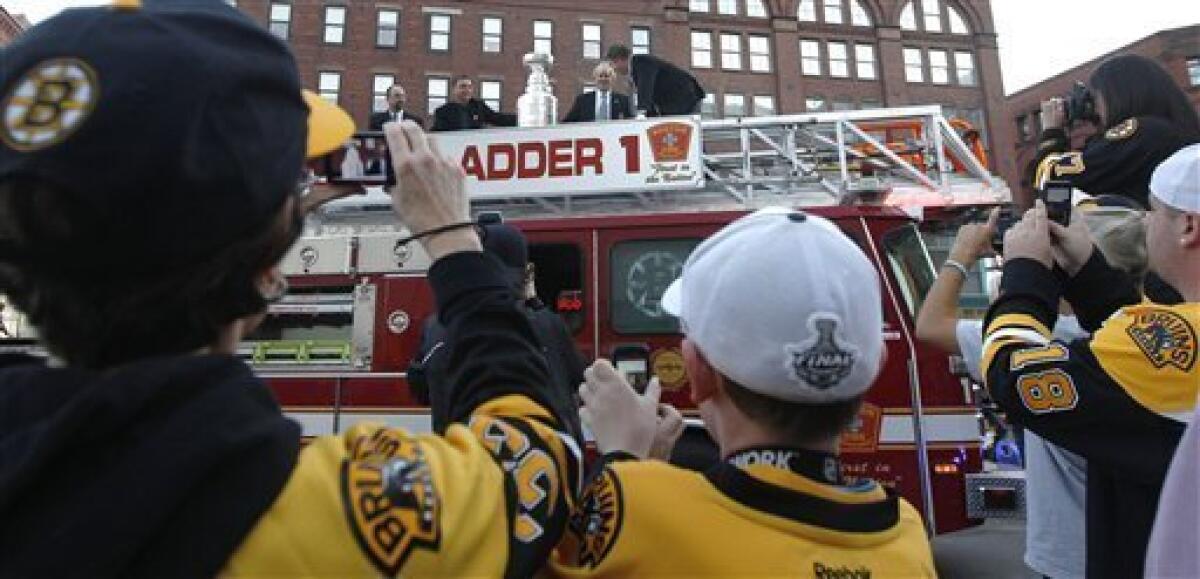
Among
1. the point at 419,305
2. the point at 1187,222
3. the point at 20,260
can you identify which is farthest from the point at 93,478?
the point at 419,305

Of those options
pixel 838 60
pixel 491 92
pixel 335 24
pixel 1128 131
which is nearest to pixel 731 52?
pixel 838 60

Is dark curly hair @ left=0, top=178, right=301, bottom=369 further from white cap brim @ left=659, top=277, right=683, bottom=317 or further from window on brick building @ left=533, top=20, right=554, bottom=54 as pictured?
window on brick building @ left=533, top=20, right=554, bottom=54

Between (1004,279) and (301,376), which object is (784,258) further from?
(301,376)

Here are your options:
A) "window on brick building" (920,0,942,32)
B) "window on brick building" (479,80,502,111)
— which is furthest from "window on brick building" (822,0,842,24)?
"window on brick building" (479,80,502,111)

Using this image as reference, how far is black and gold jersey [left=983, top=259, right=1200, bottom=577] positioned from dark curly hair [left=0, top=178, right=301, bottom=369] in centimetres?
176

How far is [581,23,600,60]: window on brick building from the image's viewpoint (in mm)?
31062

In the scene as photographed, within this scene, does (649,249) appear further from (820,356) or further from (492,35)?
(492,35)

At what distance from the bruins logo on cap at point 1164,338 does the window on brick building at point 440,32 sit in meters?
30.3

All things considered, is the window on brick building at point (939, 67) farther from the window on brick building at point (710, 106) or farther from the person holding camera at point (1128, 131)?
the person holding camera at point (1128, 131)

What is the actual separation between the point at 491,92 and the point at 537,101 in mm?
23322

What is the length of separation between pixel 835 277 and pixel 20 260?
111 centimetres

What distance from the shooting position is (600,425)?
148cm

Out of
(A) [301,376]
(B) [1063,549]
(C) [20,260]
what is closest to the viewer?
(C) [20,260]

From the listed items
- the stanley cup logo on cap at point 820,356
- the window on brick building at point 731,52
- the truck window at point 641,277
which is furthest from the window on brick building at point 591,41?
the stanley cup logo on cap at point 820,356
